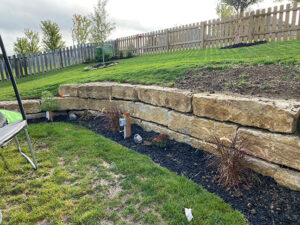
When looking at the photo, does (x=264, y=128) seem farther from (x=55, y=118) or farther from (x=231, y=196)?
(x=55, y=118)

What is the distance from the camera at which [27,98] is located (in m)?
4.67

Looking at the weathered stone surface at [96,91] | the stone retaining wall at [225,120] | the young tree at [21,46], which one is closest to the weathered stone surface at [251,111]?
the stone retaining wall at [225,120]

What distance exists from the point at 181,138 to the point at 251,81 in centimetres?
128

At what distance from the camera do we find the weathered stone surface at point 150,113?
10.7 ft

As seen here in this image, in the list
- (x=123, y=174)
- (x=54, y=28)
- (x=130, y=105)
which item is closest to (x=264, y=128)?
(x=123, y=174)

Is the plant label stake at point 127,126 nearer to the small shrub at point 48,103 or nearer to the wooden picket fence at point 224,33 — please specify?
the small shrub at point 48,103

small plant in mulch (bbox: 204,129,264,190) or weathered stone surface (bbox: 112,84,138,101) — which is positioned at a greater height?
weathered stone surface (bbox: 112,84,138,101)

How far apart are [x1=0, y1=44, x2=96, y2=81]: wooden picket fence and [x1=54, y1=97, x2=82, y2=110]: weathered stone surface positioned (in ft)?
25.1

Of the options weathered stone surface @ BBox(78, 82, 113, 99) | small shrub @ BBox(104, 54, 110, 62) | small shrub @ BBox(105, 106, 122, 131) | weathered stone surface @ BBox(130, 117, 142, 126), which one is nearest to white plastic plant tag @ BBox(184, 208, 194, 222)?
weathered stone surface @ BBox(130, 117, 142, 126)

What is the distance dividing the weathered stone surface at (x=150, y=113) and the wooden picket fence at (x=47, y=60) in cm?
940

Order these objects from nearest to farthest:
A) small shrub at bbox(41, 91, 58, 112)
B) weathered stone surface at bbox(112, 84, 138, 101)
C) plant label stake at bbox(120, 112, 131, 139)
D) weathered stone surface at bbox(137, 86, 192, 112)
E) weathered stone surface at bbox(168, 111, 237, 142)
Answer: weathered stone surface at bbox(168, 111, 237, 142) < weathered stone surface at bbox(137, 86, 192, 112) < plant label stake at bbox(120, 112, 131, 139) < weathered stone surface at bbox(112, 84, 138, 101) < small shrub at bbox(41, 91, 58, 112)

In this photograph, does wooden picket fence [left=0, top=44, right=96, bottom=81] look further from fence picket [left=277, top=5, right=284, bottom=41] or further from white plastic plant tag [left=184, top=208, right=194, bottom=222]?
white plastic plant tag [left=184, top=208, right=194, bottom=222]

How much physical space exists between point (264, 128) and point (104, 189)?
1.80 meters

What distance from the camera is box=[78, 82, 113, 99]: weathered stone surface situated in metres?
4.19
